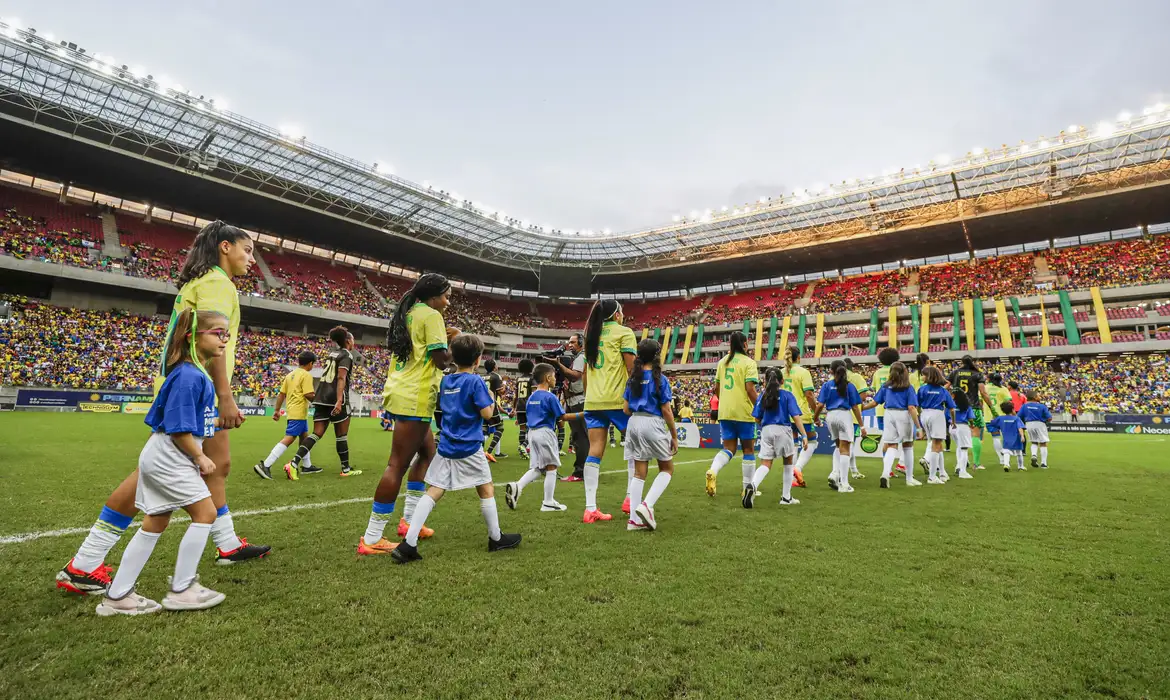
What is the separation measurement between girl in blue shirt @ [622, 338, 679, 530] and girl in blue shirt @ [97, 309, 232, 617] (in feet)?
9.92

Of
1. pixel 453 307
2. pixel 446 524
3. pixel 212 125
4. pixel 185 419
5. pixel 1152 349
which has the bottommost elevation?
pixel 446 524

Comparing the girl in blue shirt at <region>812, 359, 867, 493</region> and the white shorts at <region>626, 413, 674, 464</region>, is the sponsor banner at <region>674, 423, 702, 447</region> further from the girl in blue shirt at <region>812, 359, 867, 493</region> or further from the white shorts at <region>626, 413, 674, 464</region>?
the white shorts at <region>626, 413, 674, 464</region>

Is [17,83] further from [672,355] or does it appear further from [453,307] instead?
[672,355]

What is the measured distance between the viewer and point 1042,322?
3316 centimetres

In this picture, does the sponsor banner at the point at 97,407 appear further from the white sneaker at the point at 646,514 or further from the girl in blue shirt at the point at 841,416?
the girl in blue shirt at the point at 841,416

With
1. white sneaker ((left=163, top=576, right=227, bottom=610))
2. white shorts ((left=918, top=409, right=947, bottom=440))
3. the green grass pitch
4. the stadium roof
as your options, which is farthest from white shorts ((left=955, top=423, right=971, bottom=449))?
the stadium roof

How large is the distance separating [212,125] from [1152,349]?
163ft

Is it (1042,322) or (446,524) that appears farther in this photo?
(1042,322)

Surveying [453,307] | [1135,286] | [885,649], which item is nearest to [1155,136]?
[1135,286]

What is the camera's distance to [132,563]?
2.48m

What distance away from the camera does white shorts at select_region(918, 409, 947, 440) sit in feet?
25.6

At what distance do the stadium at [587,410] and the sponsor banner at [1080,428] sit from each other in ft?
0.31

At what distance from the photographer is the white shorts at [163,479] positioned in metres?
2.52

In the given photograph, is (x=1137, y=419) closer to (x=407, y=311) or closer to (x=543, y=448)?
(x=543, y=448)
